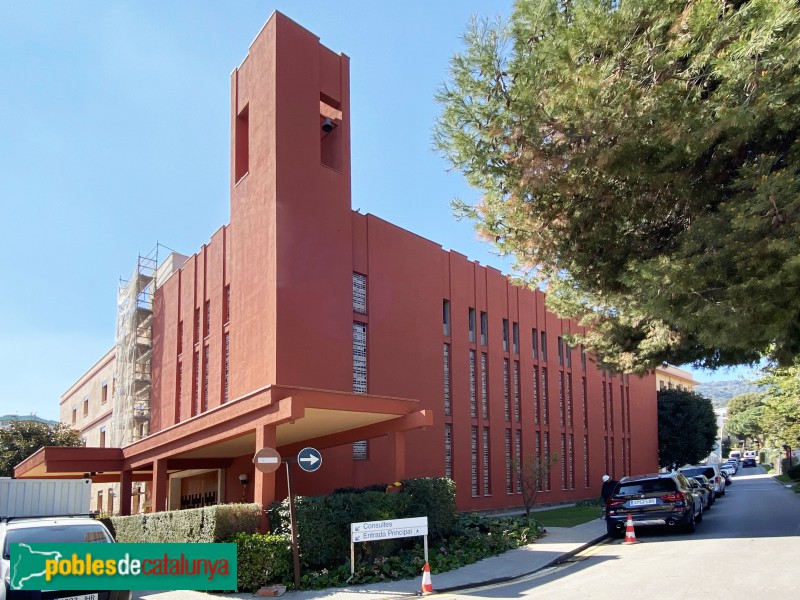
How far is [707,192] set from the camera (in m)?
11.1

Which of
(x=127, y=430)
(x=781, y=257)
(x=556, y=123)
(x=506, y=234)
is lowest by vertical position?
(x=127, y=430)

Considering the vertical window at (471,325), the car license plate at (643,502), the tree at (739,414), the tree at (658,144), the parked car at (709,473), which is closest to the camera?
the tree at (658,144)

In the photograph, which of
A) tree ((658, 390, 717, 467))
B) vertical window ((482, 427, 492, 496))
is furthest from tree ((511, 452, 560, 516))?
tree ((658, 390, 717, 467))

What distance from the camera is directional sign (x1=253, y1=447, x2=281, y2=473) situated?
42.2 ft

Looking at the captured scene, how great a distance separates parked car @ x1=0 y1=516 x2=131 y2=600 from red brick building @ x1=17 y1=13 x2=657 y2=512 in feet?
14.1

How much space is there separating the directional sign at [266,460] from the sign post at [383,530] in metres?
1.86

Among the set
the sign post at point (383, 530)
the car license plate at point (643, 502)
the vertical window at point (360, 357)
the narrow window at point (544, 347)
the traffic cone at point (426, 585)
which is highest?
the narrow window at point (544, 347)

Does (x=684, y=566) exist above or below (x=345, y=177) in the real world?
below

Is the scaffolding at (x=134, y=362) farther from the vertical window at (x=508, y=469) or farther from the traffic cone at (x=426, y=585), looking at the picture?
the traffic cone at (x=426, y=585)

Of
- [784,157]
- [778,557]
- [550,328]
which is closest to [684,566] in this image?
[778,557]

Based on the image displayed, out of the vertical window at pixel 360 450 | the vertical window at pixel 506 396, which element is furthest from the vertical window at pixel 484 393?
the vertical window at pixel 360 450

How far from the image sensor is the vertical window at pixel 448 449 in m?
24.8

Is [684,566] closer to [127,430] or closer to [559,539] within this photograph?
[559,539]

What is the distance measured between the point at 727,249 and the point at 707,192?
1578 mm
